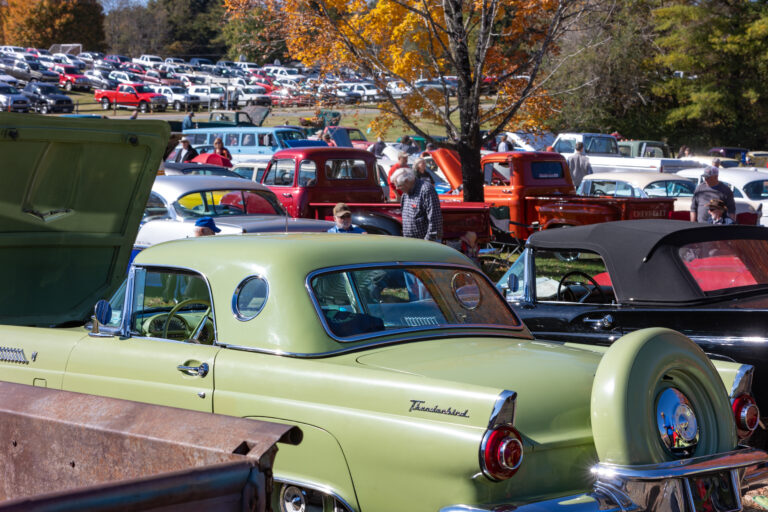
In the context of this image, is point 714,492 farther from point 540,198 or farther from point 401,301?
point 540,198

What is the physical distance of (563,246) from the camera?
6934mm

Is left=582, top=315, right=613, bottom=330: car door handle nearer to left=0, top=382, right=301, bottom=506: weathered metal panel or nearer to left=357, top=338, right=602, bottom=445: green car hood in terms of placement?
left=357, top=338, right=602, bottom=445: green car hood

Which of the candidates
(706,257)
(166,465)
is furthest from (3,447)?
(706,257)

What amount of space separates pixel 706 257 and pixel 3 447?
16.1ft

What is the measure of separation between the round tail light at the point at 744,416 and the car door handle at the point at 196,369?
8.38 ft

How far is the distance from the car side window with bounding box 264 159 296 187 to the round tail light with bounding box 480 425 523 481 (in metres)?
12.9

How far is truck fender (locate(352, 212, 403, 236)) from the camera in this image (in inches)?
505

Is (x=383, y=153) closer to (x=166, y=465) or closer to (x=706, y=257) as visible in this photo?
(x=706, y=257)

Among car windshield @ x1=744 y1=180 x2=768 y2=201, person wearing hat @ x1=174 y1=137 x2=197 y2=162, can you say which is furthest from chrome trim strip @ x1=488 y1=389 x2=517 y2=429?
person wearing hat @ x1=174 y1=137 x2=197 y2=162

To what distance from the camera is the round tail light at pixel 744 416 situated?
171 inches

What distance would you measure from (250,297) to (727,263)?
149 inches

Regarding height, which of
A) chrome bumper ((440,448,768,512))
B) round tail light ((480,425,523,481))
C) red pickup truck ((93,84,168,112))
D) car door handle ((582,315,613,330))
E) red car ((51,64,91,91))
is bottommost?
chrome bumper ((440,448,768,512))

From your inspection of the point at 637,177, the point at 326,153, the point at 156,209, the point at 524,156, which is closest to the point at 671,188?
the point at 637,177

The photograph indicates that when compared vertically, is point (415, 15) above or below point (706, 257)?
above
